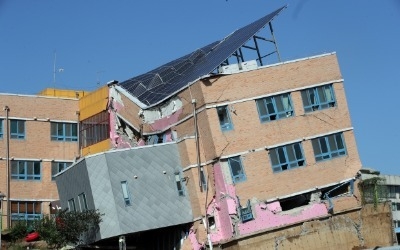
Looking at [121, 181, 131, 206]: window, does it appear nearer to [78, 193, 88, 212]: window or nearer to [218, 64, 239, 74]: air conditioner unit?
[78, 193, 88, 212]: window

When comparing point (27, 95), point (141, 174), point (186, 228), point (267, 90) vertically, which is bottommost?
point (186, 228)

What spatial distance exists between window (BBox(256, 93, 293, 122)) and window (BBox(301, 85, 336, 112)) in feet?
3.23

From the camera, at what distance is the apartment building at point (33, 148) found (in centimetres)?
4512

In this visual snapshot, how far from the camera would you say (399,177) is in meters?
76.6

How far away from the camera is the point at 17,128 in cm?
4597

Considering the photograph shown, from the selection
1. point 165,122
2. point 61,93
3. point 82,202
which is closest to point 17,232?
point 82,202

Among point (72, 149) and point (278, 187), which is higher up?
point (72, 149)

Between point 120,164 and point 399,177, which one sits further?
point 399,177

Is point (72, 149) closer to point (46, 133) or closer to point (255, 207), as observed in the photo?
point (46, 133)

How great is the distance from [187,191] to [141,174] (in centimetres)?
270

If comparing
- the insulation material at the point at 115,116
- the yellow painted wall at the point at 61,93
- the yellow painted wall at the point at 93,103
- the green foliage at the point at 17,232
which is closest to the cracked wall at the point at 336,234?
the insulation material at the point at 115,116

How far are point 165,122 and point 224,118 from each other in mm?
3968

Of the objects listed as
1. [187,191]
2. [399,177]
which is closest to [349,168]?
[187,191]

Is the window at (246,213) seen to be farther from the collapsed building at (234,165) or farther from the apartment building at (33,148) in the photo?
the apartment building at (33,148)
